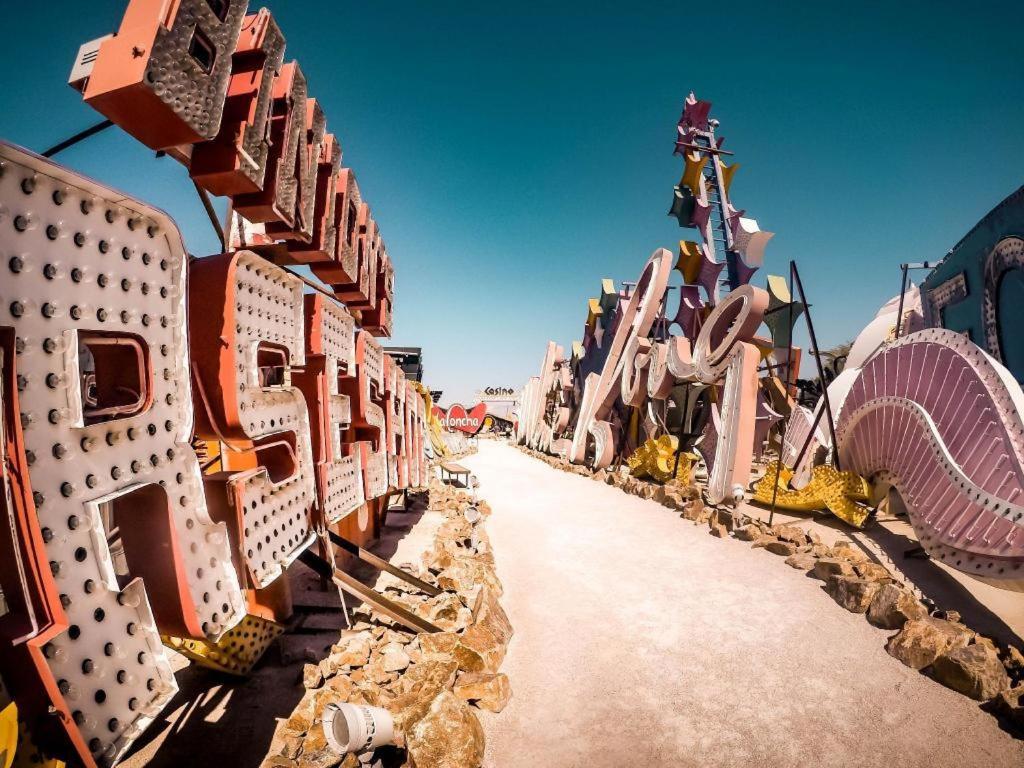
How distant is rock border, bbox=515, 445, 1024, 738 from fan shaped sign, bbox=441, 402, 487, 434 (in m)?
27.0

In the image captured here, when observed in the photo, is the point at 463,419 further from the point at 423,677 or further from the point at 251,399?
the point at 251,399

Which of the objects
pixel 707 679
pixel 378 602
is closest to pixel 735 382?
pixel 707 679

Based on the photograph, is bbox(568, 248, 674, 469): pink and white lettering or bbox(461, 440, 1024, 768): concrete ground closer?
bbox(461, 440, 1024, 768): concrete ground

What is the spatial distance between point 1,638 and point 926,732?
5424 mm

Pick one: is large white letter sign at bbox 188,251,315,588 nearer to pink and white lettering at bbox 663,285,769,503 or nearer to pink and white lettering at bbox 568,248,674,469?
pink and white lettering at bbox 663,285,769,503

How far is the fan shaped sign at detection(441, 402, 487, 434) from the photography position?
3359 centimetres

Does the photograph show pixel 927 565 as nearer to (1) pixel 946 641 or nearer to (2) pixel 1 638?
(1) pixel 946 641

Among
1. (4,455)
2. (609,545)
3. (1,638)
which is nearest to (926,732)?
(609,545)

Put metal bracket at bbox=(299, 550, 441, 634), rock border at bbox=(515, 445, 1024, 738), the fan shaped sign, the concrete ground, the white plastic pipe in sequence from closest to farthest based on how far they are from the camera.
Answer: the white plastic pipe < the concrete ground < rock border at bbox=(515, 445, 1024, 738) < metal bracket at bbox=(299, 550, 441, 634) < the fan shaped sign

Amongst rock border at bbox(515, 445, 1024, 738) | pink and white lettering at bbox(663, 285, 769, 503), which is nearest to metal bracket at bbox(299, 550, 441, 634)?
rock border at bbox(515, 445, 1024, 738)

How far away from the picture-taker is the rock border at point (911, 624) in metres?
3.65

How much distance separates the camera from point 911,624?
14.2 ft

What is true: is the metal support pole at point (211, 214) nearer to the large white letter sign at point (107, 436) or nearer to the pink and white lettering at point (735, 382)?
the large white letter sign at point (107, 436)

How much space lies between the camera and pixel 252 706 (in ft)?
11.1
